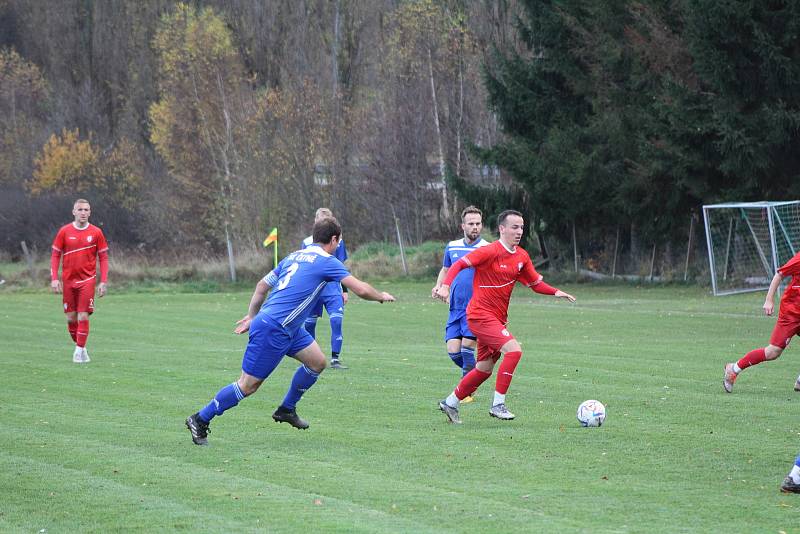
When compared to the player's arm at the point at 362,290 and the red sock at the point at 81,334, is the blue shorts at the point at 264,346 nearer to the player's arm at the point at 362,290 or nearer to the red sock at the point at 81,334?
the player's arm at the point at 362,290

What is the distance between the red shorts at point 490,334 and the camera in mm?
10930

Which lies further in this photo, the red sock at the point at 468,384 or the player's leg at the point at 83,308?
the player's leg at the point at 83,308

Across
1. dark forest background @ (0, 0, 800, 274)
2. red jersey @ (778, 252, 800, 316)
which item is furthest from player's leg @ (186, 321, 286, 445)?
dark forest background @ (0, 0, 800, 274)

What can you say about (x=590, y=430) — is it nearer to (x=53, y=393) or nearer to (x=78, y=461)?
(x=78, y=461)

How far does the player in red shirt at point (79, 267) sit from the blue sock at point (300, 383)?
22.7 ft

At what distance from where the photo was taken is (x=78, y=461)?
352 inches

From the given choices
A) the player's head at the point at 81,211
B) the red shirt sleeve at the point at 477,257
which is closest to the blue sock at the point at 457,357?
the red shirt sleeve at the point at 477,257

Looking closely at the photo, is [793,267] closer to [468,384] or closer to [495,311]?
[495,311]

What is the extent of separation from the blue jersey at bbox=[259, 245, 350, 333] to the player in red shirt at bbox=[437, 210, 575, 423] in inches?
66.4

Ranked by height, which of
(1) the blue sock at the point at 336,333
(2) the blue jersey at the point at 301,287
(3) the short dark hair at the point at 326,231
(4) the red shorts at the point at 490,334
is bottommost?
(1) the blue sock at the point at 336,333

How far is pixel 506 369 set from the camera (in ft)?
36.2

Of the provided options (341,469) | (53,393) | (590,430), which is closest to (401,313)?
(53,393)

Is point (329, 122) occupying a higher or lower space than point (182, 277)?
higher

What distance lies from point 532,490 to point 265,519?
196 cm
